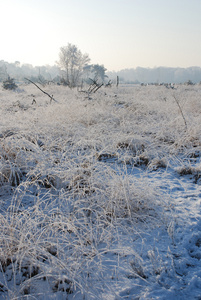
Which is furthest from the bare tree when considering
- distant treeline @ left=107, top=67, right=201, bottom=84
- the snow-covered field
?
distant treeline @ left=107, top=67, right=201, bottom=84

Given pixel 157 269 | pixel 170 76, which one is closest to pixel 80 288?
pixel 157 269

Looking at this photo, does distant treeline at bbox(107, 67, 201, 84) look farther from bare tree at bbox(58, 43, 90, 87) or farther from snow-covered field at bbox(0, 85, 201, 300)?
snow-covered field at bbox(0, 85, 201, 300)

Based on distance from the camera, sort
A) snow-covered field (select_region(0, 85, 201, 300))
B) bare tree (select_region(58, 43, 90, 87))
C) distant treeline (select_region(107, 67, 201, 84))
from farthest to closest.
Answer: distant treeline (select_region(107, 67, 201, 84)), bare tree (select_region(58, 43, 90, 87)), snow-covered field (select_region(0, 85, 201, 300))

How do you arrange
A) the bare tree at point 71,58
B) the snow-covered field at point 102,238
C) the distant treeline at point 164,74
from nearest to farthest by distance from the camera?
1. the snow-covered field at point 102,238
2. the bare tree at point 71,58
3. the distant treeline at point 164,74

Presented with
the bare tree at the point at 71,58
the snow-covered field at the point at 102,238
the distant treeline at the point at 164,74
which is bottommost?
the snow-covered field at the point at 102,238

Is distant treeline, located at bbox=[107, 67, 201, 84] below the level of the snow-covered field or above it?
above

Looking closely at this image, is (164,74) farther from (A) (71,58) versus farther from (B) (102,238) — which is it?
(B) (102,238)

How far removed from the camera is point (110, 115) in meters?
5.32

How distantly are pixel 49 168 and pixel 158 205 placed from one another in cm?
126

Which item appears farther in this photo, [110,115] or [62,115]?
[110,115]

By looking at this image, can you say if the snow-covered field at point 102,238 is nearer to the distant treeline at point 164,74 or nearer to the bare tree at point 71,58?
the bare tree at point 71,58

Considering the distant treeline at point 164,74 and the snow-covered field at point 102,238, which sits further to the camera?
the distant treeline at point 164,74

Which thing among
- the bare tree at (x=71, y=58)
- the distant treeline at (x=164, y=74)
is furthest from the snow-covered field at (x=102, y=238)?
the distant treeline at (x=164, y=74)

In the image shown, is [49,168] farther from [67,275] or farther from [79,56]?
[79,56]
